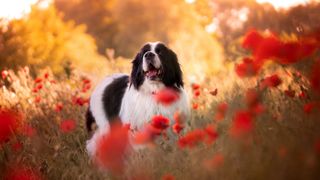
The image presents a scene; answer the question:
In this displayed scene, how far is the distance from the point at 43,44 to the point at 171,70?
9818 millimetres

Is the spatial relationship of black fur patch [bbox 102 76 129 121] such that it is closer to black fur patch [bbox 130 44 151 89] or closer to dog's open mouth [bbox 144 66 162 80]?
black fur patch [bbox 130 44 151 89]

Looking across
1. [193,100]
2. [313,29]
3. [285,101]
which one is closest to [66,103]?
[193,100]

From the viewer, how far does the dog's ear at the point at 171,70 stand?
19.1ft

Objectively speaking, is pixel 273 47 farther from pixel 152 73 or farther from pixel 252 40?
pixel 152 73

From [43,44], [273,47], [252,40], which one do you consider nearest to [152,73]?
[252,40]

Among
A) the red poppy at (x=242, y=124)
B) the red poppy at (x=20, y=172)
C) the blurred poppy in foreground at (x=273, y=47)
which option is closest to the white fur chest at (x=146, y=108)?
the red poppy at (x=20, y=172)

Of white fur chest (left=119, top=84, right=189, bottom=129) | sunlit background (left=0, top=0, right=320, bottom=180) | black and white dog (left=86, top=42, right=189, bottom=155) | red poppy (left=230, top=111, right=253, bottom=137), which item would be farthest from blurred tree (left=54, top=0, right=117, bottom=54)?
red poppy (left=230, top=111, right=253, bottom=137)

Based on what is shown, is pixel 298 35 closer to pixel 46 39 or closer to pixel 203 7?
pixel 46 39

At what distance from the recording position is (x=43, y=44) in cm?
1499

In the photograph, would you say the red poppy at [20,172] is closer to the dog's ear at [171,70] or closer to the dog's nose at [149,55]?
the dog's nose at [149,55]

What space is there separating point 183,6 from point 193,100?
462 inches

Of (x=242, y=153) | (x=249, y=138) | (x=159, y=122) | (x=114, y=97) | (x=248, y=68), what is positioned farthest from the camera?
(x=114, y=97)

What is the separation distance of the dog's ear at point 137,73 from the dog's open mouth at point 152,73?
7 centimetres

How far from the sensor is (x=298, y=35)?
3.29 meters
